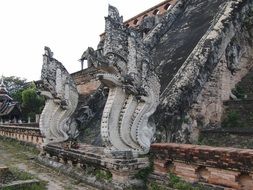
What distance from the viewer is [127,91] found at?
5855 mm

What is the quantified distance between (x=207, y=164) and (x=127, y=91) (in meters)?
1.92

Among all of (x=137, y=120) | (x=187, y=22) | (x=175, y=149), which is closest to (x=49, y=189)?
(x=137, y=120)

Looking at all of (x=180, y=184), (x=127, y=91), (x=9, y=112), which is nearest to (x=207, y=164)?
(x=180, y=184)

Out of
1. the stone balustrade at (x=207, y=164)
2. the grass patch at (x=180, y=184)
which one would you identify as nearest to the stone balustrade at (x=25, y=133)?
the stone balustrade at (x=207, y=164)

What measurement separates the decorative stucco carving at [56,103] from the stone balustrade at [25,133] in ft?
4.39

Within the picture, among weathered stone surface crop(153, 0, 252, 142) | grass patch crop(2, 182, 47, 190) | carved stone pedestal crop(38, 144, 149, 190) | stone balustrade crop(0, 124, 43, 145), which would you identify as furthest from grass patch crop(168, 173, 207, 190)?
stone balustrade crop(0, 124, 43, 145)

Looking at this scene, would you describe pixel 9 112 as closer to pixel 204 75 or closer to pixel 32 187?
pixel 204 75

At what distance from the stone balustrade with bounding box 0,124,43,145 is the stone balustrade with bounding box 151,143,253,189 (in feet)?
18.8

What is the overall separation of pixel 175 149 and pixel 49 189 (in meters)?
2.36

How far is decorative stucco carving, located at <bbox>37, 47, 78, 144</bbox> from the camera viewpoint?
8977mm

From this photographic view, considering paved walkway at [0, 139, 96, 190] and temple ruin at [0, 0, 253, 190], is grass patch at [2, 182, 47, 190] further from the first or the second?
temple ruin at [0, 0, 253, 190]

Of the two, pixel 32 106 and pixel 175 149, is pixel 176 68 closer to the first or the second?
pixel 175 149

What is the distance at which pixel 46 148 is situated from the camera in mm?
8617

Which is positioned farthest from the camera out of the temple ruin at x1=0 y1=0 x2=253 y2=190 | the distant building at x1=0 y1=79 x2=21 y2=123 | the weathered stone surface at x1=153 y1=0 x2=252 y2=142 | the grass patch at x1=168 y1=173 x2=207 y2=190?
the distant building at x1=0 y1=79 x2=21 y2=123
